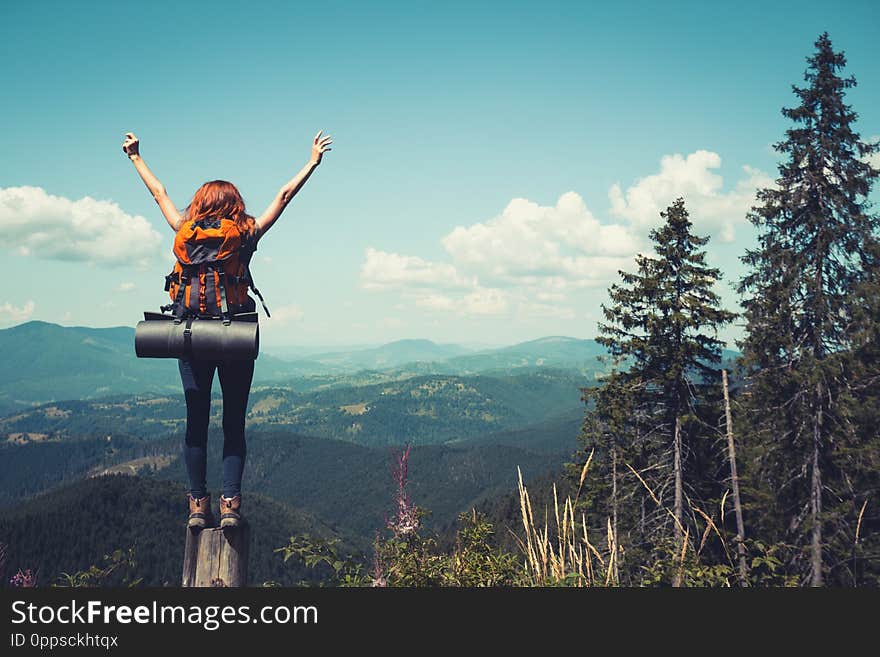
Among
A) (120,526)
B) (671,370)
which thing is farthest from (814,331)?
(120,526)

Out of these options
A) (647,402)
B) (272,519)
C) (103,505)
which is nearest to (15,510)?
(103,505)

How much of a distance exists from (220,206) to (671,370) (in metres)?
15.4

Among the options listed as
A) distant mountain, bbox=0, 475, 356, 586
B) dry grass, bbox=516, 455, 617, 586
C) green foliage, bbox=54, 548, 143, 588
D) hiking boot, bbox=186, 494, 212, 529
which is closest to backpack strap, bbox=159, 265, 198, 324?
hiking boot, bbox=186, 494, 212, 529

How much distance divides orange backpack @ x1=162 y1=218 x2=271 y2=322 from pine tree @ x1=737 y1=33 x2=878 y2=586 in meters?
15.9

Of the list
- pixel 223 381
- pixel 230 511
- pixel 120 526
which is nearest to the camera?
pixel 230 511

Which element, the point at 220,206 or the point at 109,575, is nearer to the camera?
the point at 220,206

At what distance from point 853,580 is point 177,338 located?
19.1 m

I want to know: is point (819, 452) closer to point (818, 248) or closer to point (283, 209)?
point (818, 248)

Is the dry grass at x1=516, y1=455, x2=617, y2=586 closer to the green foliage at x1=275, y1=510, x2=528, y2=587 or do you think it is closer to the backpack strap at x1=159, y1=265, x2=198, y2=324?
the green foliage at x1=275, y1=510, x2=528, y2=587

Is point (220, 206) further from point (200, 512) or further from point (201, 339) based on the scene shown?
point (200, 512)

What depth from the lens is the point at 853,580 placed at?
15.1 meters

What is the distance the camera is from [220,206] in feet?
12.7

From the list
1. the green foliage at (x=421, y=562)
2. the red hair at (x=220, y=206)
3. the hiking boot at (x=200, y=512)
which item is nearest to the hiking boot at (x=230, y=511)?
the hiking boot at (x=200, y=512)

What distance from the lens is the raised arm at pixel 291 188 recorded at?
4004 mm
